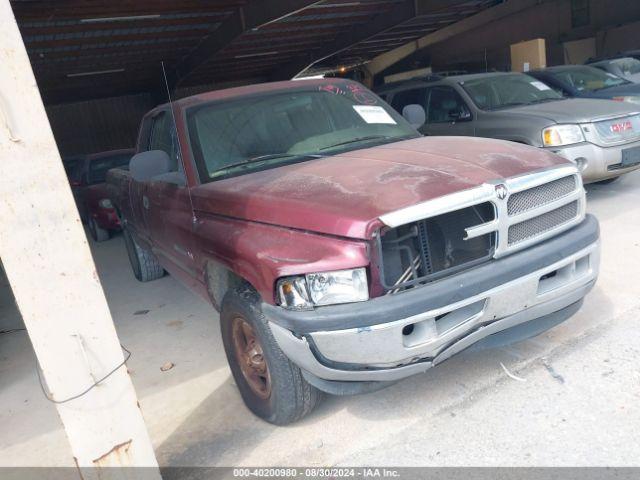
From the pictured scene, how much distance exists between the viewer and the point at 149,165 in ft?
12.3

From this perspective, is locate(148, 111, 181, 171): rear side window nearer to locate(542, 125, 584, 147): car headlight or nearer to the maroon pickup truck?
the maroon pickup truck

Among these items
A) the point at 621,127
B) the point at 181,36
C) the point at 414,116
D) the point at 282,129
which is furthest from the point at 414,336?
the point at 181,36

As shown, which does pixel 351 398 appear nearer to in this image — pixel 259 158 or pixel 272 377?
pixel 272 377

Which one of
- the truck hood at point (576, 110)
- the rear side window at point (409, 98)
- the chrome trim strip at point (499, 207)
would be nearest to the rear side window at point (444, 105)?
the rear side window at point (409, 98)

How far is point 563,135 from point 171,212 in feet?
14.0

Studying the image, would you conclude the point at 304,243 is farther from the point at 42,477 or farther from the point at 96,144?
the point at 96,144

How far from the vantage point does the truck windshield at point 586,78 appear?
8984mm

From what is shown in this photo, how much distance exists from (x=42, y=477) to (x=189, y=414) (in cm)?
82

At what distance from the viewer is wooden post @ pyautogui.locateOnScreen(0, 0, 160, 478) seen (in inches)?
79.3

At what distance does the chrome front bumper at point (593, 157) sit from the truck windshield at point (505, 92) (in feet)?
4.71

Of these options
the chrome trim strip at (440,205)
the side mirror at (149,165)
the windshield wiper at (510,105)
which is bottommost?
the windshield wiper at (510,105)

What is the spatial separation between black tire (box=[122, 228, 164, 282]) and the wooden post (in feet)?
12.7

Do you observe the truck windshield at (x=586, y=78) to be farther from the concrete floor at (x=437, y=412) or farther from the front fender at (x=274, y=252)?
the front fender at (x=274, y=252)

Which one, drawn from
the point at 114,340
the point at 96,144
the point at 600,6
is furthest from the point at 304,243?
the point at 600,6
